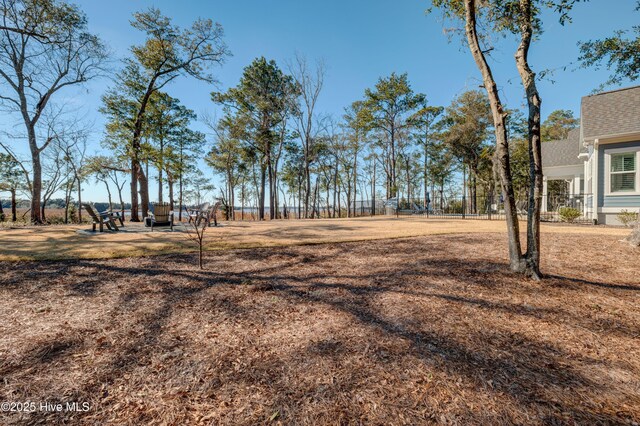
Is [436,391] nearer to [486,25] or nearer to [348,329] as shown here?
[348,329]

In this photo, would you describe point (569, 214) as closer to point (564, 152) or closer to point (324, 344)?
point (564, 152)

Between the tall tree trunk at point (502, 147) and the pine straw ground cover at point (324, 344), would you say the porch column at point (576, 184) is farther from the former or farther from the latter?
the tall tree trunk at point (502, 147)

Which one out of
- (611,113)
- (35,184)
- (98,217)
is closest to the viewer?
(98,217)

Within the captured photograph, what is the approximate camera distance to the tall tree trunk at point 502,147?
3.41 m

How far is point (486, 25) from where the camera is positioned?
13.9ft

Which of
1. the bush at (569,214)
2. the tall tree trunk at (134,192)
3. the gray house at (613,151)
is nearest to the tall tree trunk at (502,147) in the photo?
the gray house at (613,151)

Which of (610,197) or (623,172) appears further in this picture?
(610,197)

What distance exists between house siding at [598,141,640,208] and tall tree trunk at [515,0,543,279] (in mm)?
10043

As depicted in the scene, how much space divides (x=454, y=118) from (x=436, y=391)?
25.0 metres

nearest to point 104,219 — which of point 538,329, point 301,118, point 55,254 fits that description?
point 55,254

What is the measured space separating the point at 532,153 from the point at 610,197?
10210mm

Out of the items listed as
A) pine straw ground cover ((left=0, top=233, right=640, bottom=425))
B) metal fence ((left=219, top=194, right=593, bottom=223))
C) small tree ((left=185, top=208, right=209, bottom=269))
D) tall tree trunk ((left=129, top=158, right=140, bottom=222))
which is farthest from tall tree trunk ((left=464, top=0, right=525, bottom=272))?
Answer: tall tree trunk ((left=129, top=158, right=140, bottom=222))

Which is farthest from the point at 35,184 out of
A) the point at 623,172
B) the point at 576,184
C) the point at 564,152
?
the point at 564,152

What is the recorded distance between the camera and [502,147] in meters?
3.43
